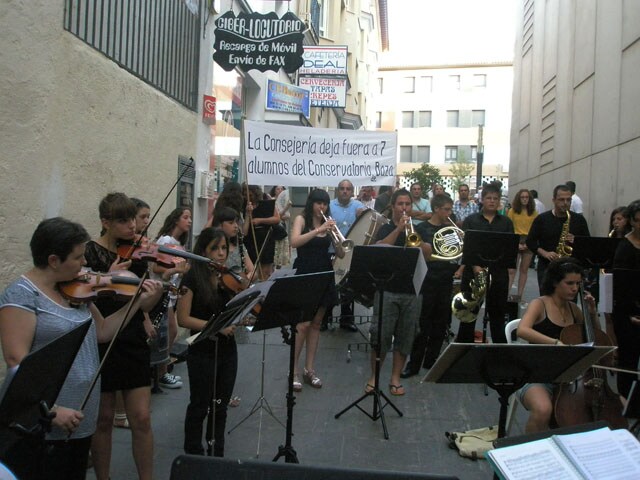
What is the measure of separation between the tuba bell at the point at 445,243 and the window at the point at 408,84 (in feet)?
175

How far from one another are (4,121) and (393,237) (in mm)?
A: 3570

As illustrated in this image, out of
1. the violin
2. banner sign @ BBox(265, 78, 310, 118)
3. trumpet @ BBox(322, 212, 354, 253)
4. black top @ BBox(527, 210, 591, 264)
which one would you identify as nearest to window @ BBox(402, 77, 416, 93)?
banner sign @ BBox(265, 78, 310, 118)

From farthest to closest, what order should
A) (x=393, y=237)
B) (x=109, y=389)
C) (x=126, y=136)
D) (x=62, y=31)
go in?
1. (x=126, y=136)
2. (x=393, y=237)
3. (x=62, y=31)
4. (x=109, y=389)

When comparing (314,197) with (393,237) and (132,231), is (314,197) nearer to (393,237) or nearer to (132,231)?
(393,237)

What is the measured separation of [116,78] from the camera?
241 inches

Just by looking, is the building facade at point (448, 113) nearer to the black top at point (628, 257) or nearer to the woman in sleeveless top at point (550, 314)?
the black top at point (628, 257)

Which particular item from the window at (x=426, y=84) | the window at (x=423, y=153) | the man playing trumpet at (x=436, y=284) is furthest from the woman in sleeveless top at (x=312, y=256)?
the window at (x=426, y=84)

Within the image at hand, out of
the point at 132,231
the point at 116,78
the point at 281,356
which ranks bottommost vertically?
the point at 281,356

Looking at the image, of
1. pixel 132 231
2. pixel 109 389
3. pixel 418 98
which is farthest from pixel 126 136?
pixel 418 98

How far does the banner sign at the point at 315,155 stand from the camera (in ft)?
22.8

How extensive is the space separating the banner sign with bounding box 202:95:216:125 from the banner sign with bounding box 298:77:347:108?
7.81 metres

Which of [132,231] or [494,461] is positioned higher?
[132,231]

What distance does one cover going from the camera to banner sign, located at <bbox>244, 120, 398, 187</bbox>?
22.8 feet

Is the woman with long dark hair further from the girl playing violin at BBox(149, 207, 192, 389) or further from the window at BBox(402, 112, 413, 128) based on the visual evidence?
the window at BBox(402, 112, 413, 128)
